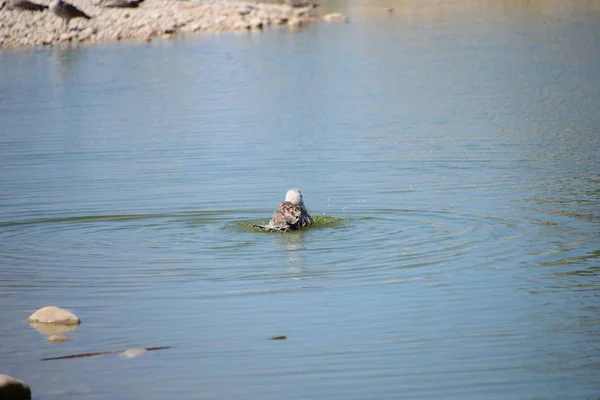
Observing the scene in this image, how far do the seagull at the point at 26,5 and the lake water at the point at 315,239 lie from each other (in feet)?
78.8

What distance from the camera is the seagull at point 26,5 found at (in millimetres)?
55344

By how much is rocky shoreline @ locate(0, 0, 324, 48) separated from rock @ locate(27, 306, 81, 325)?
152ft

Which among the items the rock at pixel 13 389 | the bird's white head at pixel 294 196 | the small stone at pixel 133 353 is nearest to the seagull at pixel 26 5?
the bird's white head at pixel 294 196

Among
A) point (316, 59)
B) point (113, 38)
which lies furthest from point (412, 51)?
point (113, 38)

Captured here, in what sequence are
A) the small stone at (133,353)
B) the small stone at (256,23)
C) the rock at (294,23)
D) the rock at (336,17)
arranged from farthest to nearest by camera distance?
the rock at (336,17)
the rock at (294,23)
the small stone at (256,23)
the small stone at (133,353)

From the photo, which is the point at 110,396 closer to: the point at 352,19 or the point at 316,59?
the point at 316,59

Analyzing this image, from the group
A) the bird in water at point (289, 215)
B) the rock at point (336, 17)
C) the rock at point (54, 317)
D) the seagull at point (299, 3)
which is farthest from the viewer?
the seagull at point (299, 3)

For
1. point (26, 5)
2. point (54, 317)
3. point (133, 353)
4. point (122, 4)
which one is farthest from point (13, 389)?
point (122, 4)

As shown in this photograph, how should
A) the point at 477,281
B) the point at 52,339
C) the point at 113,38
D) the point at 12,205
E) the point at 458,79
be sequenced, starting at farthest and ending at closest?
the point at 113,38
the point at 458,79
the point at 12,205
the point at 477,281
the point at 52,339

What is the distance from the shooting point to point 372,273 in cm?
1208

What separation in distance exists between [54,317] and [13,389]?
8.14 feet

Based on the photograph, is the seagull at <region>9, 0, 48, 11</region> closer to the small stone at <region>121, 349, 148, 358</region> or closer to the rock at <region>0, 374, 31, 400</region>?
the small stone at <region>121, 349, 148, 358</region>

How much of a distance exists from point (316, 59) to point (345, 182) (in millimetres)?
24348

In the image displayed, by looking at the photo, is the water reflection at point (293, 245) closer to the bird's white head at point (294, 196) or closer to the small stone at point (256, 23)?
the bird's white head at point (294, 196)
